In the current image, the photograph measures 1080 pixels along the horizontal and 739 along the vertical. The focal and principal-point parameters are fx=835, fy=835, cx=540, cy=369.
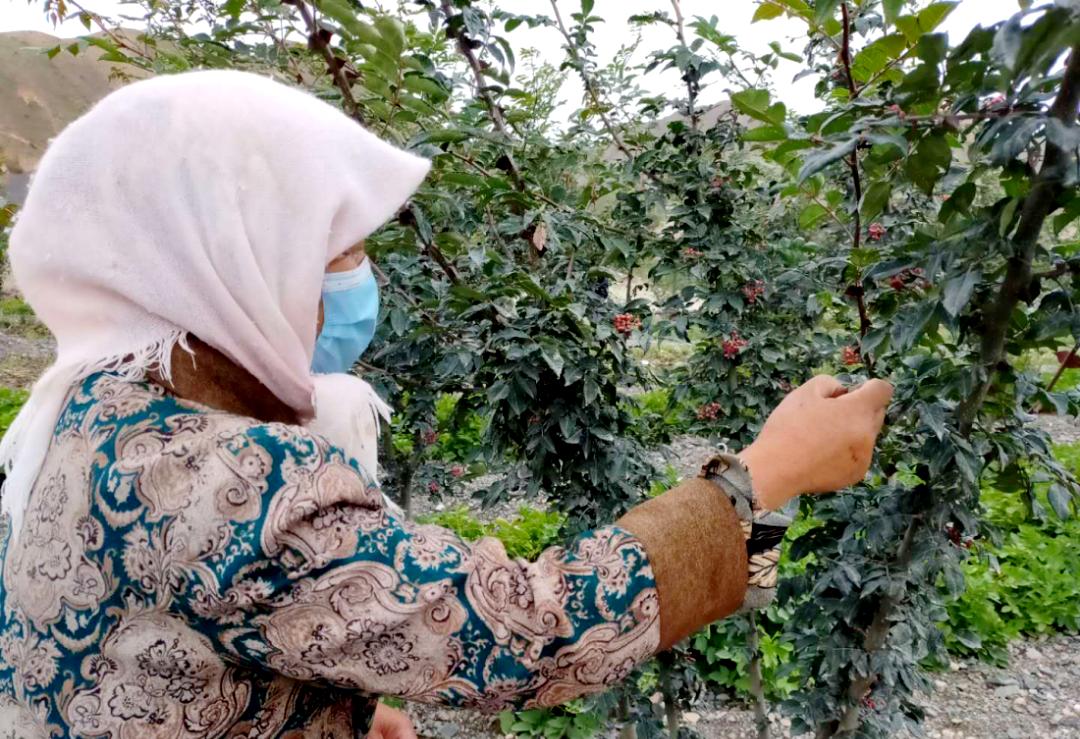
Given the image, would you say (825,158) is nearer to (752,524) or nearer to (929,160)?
(929,160)

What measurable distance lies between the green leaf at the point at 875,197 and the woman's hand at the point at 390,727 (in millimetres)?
1109

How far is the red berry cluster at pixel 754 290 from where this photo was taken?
2152mm

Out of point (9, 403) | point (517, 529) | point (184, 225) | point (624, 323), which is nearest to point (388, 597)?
point (184, 225)

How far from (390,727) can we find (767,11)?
1.33 meters

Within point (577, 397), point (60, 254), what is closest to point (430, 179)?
point (577, 397)

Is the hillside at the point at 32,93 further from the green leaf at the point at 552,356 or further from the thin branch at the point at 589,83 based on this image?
the green leaf at the point at 552,356

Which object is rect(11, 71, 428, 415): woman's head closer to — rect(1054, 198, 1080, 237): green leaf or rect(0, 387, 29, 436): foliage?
rect(1054, 198, 1080, 237): green leaf

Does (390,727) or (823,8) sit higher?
(823,8)

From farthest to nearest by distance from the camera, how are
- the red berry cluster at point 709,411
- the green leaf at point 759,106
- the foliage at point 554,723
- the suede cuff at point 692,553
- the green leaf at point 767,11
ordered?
the foliage at point 554,723 < the red berry cluster at point 709,411 < the green leaf at point 767,11 < the green leaf at point 759,106 < the suede cuff at point 692,553

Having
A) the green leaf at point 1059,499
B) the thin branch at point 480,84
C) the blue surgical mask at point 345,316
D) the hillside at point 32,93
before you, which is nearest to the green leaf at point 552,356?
the blue surgical mask at point 345,316

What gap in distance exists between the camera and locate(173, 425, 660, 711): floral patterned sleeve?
0.85m

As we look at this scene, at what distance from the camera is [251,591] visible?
→ 0.84 m

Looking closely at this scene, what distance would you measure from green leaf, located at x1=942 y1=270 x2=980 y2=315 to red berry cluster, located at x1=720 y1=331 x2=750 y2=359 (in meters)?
1.01

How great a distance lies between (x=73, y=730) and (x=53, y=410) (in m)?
0.37
